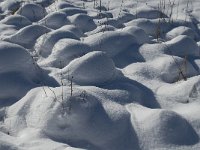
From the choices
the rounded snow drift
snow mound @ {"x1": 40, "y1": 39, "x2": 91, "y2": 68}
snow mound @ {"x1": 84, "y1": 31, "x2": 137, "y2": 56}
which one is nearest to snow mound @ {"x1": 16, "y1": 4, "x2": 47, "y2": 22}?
the rounded snow drift

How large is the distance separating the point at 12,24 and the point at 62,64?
1.17 metres

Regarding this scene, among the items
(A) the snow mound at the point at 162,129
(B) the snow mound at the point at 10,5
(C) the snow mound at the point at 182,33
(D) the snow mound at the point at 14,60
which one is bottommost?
Result: (C) the snow mound at the point at 182,33

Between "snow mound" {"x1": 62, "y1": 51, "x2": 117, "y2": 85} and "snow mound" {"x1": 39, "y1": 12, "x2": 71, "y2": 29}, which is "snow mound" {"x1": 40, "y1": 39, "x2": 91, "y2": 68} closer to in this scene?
"snow mound" {"x1": 62, "y1": 51, "x2": 117, "y2": 85}

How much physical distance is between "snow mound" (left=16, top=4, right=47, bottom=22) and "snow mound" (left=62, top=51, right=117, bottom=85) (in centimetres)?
168

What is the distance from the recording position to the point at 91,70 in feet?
9.11

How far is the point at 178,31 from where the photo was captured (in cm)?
394

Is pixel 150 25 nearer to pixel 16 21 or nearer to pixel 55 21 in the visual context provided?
pixel 55 21

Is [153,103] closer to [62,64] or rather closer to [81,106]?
[81,106]

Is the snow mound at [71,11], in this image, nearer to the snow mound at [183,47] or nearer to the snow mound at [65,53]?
the snow mound at [65,53]

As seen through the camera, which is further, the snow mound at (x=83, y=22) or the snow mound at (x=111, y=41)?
the snow mound at (x=83, y=22)

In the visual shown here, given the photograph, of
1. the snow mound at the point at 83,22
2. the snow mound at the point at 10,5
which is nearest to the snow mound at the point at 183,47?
the snow mound at the point at 83,22

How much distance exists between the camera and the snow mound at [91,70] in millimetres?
2771

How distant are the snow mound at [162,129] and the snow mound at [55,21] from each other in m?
1.98

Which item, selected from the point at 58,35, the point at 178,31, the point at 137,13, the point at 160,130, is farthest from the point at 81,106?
the point at 137,13
